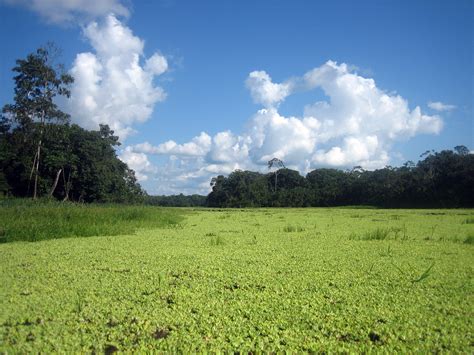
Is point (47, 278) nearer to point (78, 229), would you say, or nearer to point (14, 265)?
point (14, 265)

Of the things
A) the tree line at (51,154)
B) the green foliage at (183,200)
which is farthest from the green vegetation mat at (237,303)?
the green foliage at (183,200)

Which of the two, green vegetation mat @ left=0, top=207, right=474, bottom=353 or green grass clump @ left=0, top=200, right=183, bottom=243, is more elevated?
green grass clump @ left=0, top=200, right=183, bottom=243

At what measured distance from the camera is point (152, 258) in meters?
3.19

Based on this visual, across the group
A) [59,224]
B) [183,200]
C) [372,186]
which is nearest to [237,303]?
[59,224]

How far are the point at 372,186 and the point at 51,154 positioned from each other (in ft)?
103

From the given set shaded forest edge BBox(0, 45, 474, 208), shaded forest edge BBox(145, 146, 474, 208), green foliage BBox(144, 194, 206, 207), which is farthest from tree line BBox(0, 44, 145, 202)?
green foliage BBox(144, 194, 206, 207)

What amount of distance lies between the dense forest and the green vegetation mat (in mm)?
30876

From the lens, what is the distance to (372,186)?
3944cm

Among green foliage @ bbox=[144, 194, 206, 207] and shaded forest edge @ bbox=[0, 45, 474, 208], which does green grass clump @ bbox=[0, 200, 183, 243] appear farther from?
green foliage @ bbox=[144, 194, 206, 207]

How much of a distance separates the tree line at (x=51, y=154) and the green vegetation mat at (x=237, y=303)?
16.4m

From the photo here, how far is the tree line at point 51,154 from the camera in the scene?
1717 centimetres

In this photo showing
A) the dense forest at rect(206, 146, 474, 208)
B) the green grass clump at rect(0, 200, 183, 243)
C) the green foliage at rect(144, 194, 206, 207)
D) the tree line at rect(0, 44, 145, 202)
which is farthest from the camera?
the green foliage at rect(144, 194, 206, 207)

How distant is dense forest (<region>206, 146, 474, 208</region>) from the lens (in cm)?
3041

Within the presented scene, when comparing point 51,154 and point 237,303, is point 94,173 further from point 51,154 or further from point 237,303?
point 237,303
